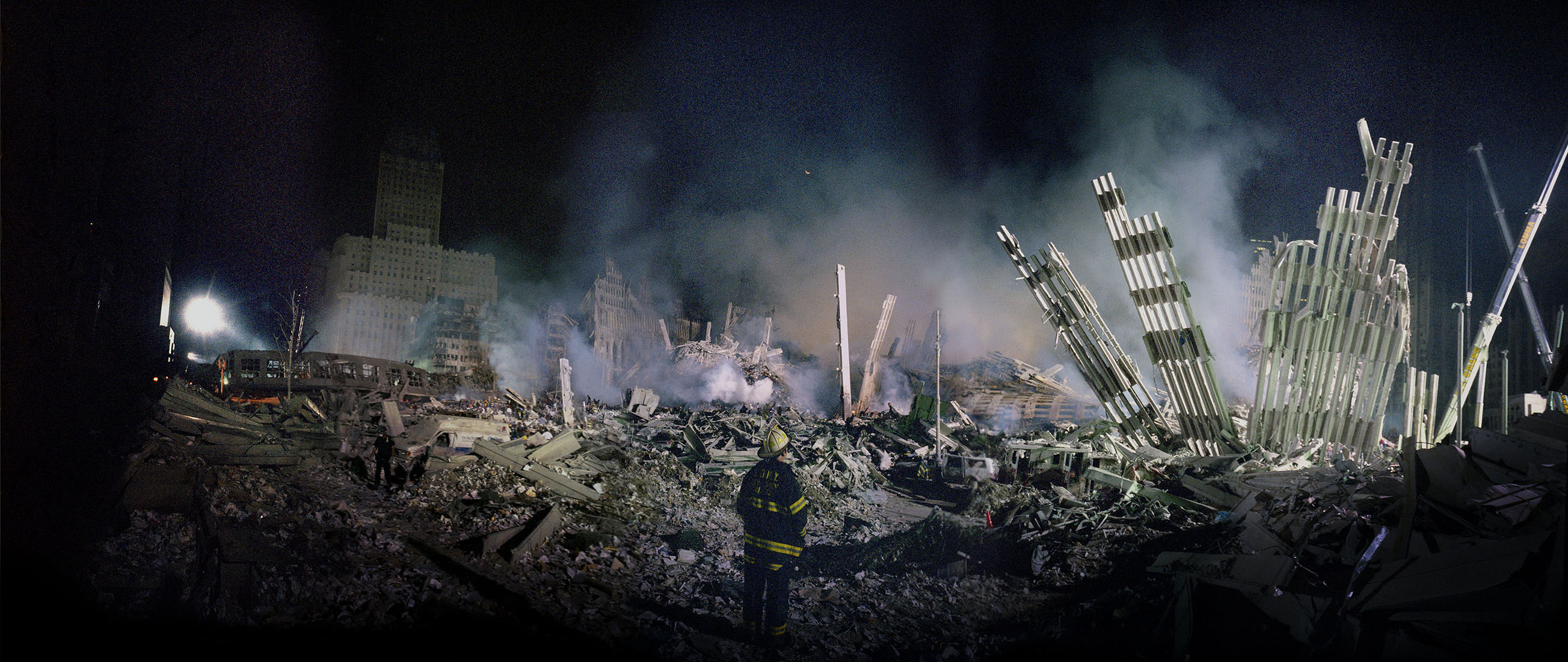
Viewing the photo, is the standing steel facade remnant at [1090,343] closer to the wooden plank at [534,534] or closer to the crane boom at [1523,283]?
the crane boom at [1523,283]

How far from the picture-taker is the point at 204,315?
6.96 metres

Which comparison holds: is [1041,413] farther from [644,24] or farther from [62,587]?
[62,587]

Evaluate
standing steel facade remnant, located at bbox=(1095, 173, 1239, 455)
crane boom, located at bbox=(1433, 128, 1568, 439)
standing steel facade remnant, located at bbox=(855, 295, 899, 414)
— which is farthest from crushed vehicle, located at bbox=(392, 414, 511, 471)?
crane boom, located at bbox=(1433, 128, 1568, 439)

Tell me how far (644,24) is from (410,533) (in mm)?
4737

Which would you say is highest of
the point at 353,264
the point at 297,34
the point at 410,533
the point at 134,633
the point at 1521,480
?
the point at 297,34

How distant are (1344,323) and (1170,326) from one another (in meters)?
1.15

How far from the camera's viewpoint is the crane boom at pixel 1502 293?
4637mm

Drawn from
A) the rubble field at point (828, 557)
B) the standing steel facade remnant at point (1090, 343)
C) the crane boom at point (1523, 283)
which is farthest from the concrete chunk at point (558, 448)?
the crane boom at point (1523, 283)

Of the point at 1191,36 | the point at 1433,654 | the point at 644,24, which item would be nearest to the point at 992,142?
the point at 1191,36

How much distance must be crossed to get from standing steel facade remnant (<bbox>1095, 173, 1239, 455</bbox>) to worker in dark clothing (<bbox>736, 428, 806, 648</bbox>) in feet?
12.3

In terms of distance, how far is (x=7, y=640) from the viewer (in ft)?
10.5

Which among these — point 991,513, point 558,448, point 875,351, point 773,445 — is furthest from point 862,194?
point 773,445

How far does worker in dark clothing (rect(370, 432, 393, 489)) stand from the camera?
4562 millimetres

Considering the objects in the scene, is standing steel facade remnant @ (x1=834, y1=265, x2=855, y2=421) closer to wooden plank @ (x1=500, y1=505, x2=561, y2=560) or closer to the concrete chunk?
the concrete chunk
